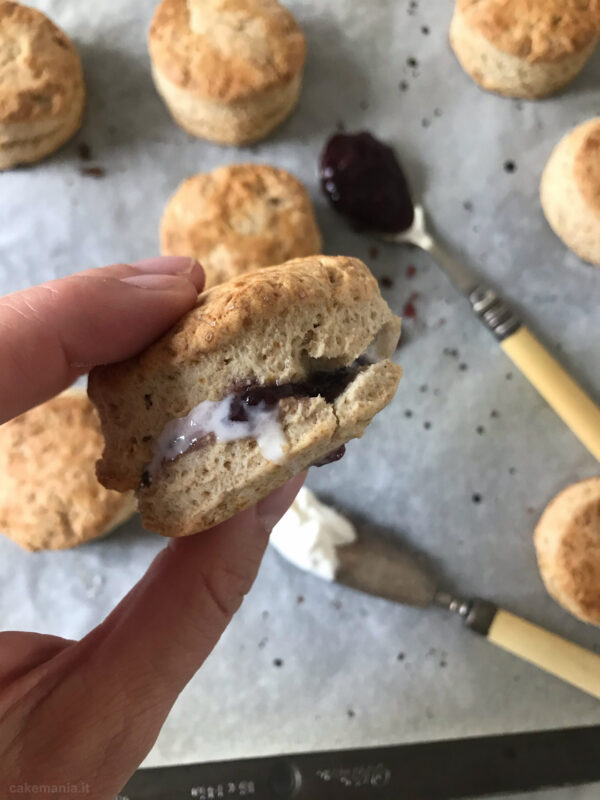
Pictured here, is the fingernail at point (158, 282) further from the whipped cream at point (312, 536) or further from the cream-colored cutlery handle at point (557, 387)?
the cream-colored cutlery handle at point (557, 387)

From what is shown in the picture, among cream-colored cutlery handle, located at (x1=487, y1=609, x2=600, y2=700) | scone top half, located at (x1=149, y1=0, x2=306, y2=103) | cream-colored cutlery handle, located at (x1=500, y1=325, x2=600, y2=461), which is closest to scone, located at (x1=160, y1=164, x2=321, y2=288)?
scone top half, located at (x1=149, y1=0, x2=306, y2=103)

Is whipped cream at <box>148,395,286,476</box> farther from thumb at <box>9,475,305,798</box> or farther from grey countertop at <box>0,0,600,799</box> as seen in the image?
grey countertop at <box>0,0,600,799</box>

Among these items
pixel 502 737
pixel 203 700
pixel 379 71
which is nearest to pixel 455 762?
pixel 502 737

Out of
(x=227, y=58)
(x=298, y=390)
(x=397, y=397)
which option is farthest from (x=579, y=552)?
(x=227, y=58)

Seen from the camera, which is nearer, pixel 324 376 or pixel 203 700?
pixel 324 376

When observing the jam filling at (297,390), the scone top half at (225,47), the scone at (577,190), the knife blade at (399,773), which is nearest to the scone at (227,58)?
the scone top half at (225,47)

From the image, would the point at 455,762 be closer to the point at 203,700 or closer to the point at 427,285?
the point at 203,700
